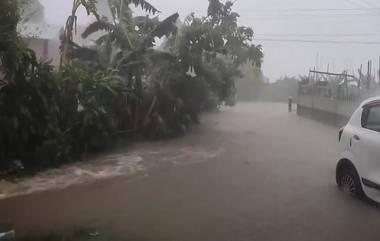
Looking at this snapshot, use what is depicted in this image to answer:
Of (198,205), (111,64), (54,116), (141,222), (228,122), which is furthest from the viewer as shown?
(228,122)

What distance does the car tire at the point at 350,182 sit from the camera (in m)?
6.91

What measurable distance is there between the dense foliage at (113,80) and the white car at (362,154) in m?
5.94

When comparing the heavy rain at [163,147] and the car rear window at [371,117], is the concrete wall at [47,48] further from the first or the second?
the car rear window at [371,117]

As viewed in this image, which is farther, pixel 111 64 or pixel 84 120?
pixel 111 64

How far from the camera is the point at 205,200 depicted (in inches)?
288

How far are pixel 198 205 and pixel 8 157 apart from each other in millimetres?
4630

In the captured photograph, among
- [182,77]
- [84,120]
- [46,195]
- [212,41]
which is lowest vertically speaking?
[46,195]

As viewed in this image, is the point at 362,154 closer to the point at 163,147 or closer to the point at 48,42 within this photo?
the point at 163,147

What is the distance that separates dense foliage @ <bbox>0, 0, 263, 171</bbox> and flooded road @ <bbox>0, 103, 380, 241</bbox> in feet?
3.25

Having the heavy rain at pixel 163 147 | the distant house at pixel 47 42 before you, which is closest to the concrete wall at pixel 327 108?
the heavy rain at pixel 163 147

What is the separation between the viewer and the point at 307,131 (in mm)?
17531

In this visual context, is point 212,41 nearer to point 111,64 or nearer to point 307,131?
point 111,64

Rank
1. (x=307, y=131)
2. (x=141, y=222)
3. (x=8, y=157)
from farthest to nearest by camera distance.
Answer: (x=307, y=131) → (x=8, y=157) → (x=141, y=222)

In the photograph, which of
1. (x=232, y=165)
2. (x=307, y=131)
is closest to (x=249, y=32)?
(x=307, y=131)
